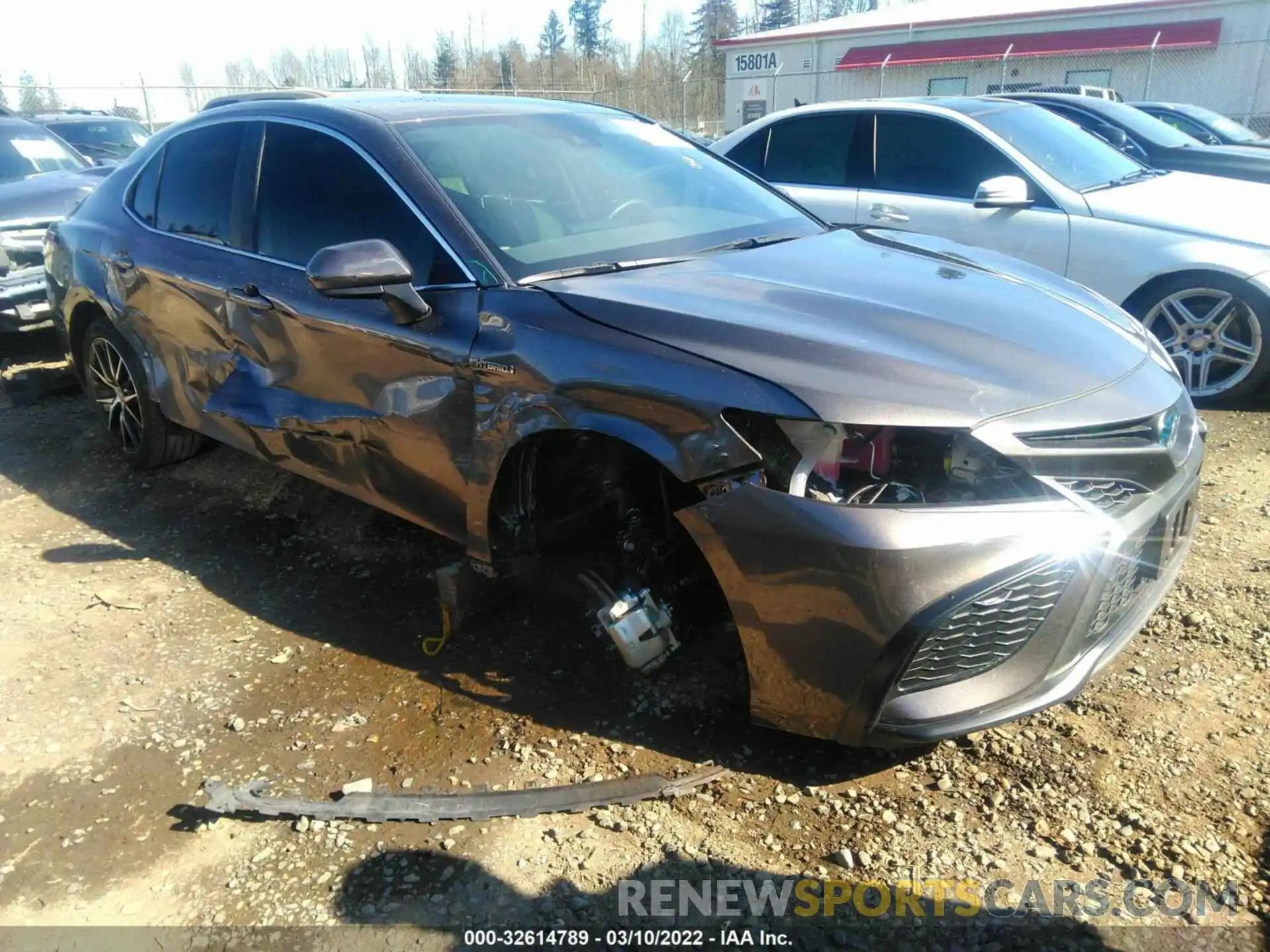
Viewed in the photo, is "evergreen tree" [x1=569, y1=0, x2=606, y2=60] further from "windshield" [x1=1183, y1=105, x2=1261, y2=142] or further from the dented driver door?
the dented driver door

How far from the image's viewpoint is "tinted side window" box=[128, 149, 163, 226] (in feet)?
14.1

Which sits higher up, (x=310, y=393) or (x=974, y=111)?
(x=974, y=111)

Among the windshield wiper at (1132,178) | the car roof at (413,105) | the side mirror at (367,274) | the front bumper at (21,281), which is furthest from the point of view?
the front bumper at (21,281)

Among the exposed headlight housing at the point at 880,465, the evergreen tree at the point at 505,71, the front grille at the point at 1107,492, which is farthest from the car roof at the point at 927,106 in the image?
the evergreen tree at the point at 505,71

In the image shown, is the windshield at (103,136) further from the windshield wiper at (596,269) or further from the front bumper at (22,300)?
the windshield wiper at (596,269)

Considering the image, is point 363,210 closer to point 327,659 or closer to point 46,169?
point 327,659

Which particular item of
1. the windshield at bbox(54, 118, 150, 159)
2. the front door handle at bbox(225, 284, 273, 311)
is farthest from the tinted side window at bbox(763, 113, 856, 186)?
the windshield at bbox(54, 118, 150, 159)

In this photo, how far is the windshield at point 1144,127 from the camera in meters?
9.48

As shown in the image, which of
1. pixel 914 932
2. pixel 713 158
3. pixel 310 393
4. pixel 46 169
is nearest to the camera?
pixel 914 932

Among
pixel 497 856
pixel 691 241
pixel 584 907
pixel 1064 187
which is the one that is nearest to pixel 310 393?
pixel 691 241

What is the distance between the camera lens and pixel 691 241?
10.6 feet

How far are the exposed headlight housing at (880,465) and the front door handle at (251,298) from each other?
2.07m

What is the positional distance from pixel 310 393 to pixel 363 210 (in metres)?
0.70

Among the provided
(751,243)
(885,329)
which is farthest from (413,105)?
(885,329)
